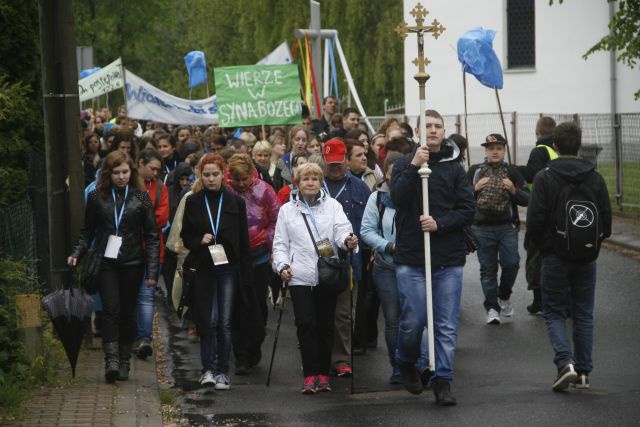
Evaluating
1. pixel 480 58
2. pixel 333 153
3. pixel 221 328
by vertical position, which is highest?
pixel 480 58

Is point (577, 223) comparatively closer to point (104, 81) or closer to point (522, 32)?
point (104, 81)

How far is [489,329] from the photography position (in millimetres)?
12906

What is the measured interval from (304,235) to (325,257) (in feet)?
0.80

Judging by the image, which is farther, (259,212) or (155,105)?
(155,105)

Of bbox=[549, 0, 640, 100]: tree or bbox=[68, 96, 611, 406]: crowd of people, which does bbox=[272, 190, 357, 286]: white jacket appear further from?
bbox=[549, 0, 640, 100]: tree

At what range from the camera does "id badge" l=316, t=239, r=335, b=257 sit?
33.0 ft

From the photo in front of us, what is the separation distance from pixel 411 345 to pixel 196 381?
2016mm

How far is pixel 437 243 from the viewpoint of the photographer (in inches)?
372

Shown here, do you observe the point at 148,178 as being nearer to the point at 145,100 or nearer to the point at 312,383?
the point at 312,383

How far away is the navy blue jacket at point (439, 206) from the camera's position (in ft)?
30.9

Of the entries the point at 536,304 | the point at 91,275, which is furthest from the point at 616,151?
the point at 91,275

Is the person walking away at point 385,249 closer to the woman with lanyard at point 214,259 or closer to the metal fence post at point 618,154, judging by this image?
the woman with lanyard at point 214,259

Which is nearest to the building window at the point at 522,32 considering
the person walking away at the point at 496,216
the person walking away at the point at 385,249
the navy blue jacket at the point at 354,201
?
the person walking away at the point at 496,216

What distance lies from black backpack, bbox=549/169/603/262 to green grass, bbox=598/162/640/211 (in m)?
14.0
